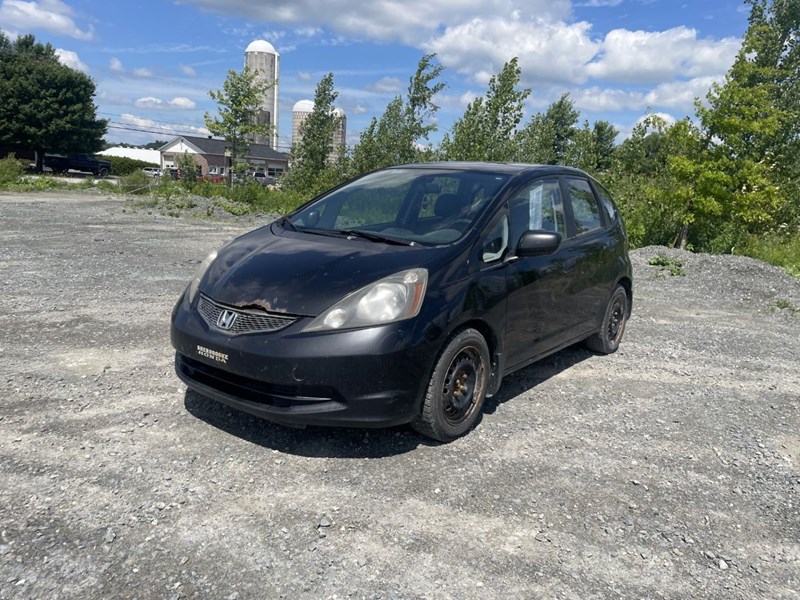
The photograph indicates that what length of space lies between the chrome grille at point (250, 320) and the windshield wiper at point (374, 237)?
98cm

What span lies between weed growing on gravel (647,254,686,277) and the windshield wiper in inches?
339

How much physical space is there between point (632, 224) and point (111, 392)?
12967mm

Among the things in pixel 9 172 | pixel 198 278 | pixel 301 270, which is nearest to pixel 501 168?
pixel 301 270

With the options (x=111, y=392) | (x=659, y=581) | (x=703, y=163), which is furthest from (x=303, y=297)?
(x=703, y=163)

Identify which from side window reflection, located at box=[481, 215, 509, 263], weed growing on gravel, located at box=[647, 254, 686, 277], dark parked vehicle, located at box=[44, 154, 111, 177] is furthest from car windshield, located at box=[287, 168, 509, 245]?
dark parked vehicle, located at box=[44, 154, 111, 177]

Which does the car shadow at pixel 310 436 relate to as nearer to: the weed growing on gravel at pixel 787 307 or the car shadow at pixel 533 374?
the car shadow at pixel 533 374

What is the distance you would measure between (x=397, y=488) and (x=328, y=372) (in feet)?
2.38

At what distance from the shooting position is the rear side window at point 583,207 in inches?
215

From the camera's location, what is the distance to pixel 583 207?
222 inches

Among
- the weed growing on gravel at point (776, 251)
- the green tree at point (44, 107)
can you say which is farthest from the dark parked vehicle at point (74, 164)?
the weed growing on gravel at point (776, 251)

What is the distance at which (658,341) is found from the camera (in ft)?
22.8

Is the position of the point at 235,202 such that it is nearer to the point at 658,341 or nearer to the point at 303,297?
the point at 658,341

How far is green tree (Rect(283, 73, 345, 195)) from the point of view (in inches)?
919

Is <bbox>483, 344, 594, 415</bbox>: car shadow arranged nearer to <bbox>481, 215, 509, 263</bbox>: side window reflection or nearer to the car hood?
<bbox>481, 215, 509, 263</bbox>: side window reflection
